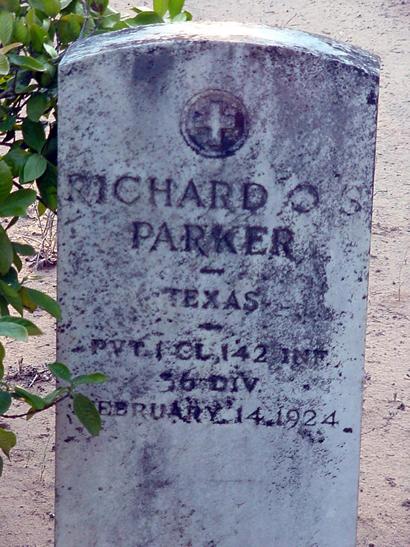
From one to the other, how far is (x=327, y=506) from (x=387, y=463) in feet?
3.53

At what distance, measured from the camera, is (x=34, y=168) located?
2.66 metres

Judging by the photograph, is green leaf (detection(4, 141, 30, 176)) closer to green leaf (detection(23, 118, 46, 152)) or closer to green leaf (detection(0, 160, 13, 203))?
green leaf (detection(23, 118, 46, 152))

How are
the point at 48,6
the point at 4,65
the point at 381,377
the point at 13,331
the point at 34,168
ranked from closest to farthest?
the point at 13,331 → the point at 4,65 → the point at 34,168 → the point at 48,6 → the point at 381,377

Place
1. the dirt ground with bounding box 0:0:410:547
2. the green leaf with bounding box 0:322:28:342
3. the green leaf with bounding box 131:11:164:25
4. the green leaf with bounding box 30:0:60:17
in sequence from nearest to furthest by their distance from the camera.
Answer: the green leaf with bounding box 0:322:28:342 → the green leaf with bounding box 30:0:60:17 → the green leaf with bounding box 131:11:164:25 → the dirt ground with bounding box 0:0:410:547

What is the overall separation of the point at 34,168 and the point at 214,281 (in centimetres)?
50

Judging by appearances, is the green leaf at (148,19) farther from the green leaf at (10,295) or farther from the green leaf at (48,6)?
the green leaf at (10,295)

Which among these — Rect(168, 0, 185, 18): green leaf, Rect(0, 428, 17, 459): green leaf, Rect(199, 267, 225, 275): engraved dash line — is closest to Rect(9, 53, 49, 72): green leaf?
Rect(168, 0, 185, 18): green leaf

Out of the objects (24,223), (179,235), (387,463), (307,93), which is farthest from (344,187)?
(24,223)

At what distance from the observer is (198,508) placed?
2.87 metres

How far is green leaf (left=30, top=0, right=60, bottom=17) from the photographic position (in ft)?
9.09

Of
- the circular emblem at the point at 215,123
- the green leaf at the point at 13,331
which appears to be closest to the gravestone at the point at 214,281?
the circular emblem at the point at 215,123

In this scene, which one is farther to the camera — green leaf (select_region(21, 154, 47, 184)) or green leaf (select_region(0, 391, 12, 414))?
green leaf (select_region(21, 154, 47, 184))

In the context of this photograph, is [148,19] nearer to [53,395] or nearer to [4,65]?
[4,65]

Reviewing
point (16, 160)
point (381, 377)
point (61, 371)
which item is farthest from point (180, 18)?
point (381, 377)
